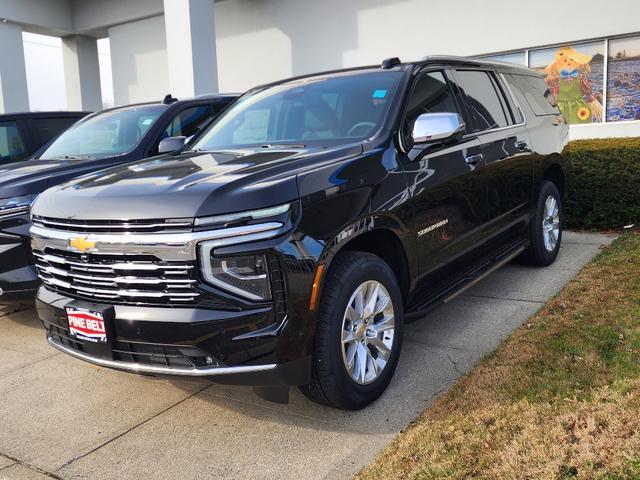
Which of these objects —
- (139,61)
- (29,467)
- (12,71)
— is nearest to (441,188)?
(29,467)

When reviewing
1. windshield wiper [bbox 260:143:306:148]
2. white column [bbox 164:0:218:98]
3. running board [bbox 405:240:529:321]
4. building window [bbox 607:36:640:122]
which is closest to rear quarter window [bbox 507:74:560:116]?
running board [bbox 405:240:529:321]

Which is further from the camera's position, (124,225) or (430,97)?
(430,97)

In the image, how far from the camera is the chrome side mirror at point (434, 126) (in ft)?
12.5

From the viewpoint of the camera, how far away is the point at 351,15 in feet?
44.9

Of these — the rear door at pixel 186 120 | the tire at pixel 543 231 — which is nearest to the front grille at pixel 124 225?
the rear door at pixel 186 120

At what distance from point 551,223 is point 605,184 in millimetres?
1919

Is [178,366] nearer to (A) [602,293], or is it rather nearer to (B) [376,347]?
(B) [376,347]

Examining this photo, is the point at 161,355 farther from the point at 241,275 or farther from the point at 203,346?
the point at 241,275

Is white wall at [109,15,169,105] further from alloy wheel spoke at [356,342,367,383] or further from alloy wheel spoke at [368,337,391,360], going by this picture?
alloy wheel spoke at [356,342,367,383]

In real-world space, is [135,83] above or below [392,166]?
above

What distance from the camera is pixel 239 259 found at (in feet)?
9.51

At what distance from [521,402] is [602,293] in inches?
86.6

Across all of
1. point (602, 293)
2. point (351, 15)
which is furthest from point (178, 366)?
point (351, 15)

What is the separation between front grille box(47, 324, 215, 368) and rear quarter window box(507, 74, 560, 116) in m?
4.19
